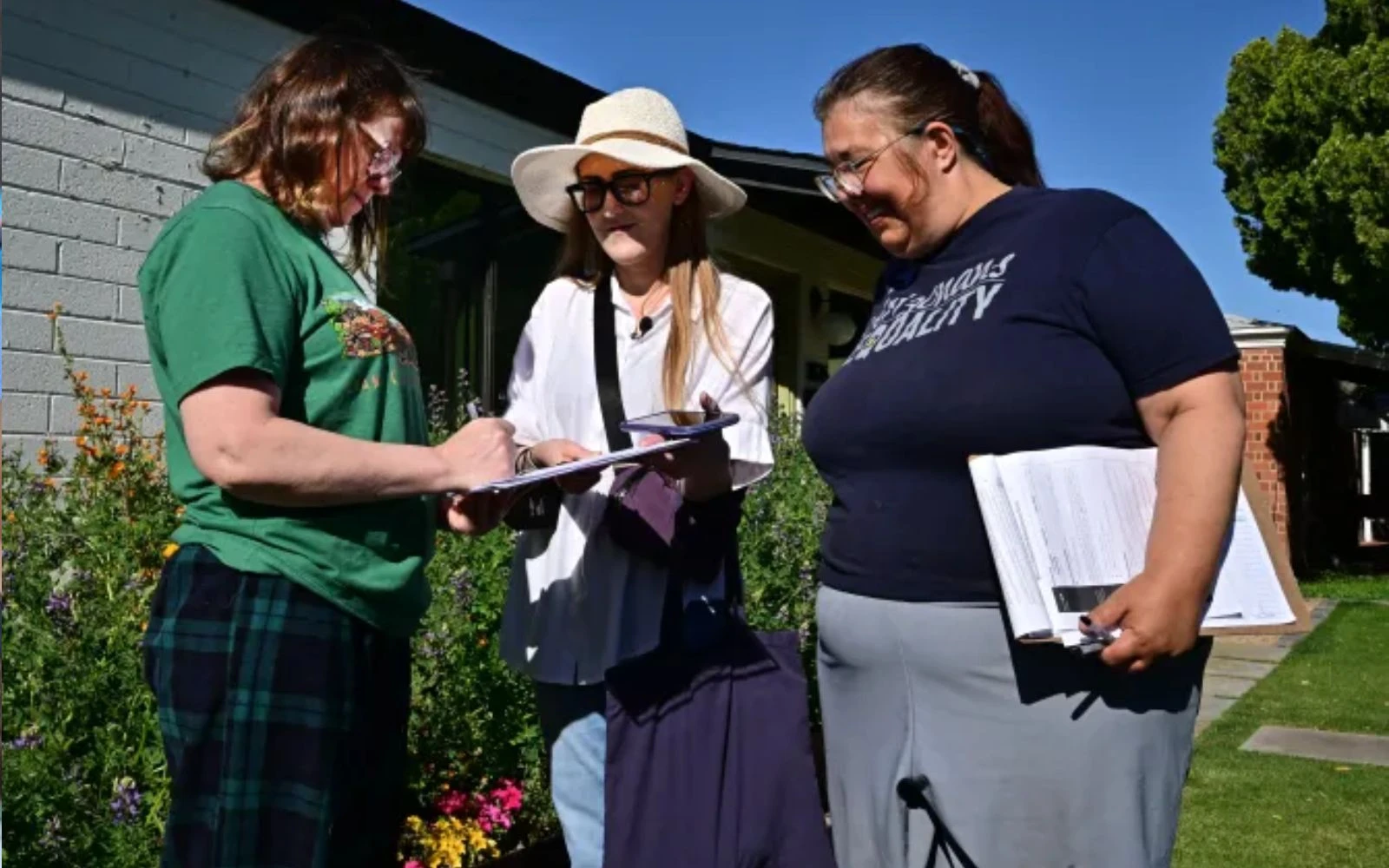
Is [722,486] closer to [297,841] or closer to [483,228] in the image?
[297,841]

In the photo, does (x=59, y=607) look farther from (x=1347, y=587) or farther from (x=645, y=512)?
(x=1347, y=587)

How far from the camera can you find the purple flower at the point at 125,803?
283 cm

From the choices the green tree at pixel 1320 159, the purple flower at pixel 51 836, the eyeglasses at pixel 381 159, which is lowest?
the purple flower at pixel 51 836

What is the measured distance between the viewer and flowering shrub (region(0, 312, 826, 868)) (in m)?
2.84

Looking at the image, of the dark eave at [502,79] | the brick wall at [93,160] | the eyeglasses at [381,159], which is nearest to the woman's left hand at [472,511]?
the eyeglasses at [381,159]

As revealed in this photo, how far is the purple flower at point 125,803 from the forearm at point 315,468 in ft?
4.66

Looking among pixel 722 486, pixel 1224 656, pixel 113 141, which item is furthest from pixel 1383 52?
pixel 722 486

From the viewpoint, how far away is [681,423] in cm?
219

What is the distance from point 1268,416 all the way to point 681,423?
52.5 feet

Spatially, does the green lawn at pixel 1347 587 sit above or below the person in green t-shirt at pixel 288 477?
below

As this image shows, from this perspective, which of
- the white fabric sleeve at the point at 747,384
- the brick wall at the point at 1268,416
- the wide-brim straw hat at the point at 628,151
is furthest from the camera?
the brick wall at the point at 1268,416

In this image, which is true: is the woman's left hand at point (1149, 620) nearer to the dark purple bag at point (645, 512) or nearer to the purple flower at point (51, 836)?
the dark purple bag at point (645, 512)

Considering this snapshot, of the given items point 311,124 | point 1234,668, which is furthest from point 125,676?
point 1234,668

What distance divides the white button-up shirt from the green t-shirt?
1.68 ft
